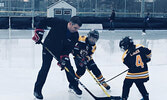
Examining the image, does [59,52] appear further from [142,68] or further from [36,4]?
[36,4]

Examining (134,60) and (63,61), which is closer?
(134,60)

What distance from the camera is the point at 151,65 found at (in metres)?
5.77

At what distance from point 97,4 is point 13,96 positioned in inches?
669

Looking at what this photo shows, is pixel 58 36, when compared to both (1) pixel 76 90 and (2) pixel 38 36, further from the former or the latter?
(1) pixel 76 90

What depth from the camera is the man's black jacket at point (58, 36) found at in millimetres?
3248

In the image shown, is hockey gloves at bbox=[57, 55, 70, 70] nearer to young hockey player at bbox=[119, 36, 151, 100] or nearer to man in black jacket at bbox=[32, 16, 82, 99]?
man in black jacket at bbox=[32, 16, 82, 99]

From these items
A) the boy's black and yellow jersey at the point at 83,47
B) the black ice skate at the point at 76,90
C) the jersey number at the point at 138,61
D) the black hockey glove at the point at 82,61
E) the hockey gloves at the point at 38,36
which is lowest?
the black ice skate at the point at 76,90

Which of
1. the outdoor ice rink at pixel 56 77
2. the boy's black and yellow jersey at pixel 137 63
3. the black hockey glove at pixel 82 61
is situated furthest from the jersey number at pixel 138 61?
the black hockey glove at pixel 82 61

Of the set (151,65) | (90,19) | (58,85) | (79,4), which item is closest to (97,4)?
(79,4)

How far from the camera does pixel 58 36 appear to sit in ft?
10.7

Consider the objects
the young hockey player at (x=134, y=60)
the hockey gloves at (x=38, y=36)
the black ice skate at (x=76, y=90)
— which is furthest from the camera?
the black ice skate at (x=76, y=90)

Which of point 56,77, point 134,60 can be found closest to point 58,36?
point 134,60

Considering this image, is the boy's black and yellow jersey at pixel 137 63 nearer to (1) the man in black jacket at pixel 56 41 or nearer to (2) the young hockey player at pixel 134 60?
(2) the young hockey player at pixel 134 60

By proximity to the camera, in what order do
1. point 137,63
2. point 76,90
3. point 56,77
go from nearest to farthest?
point 137,63 → point 76,90 → point 56,77
